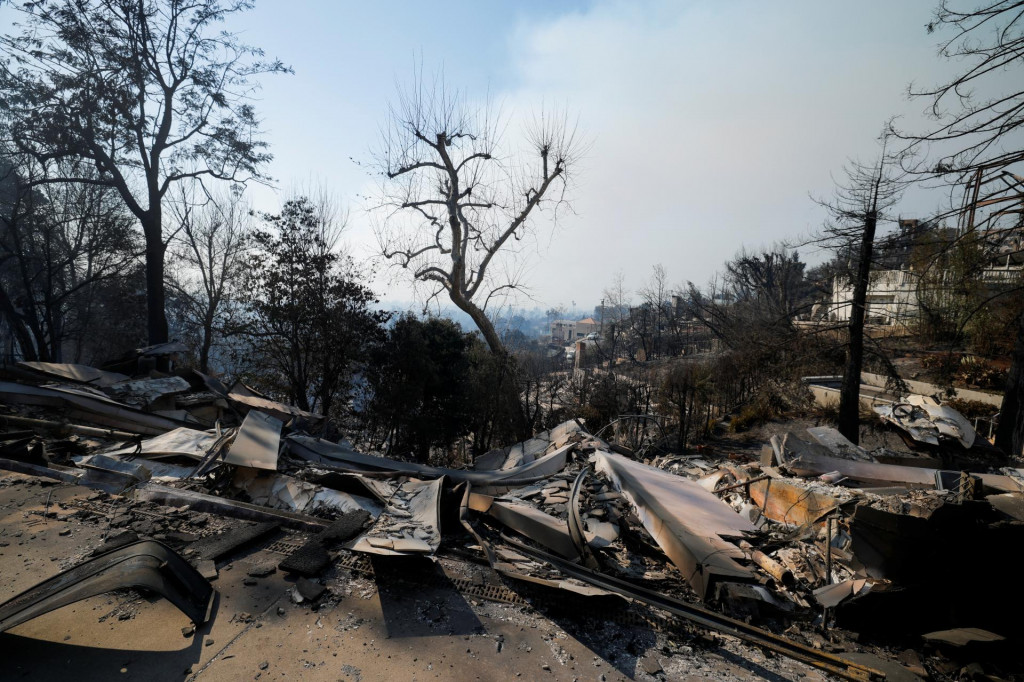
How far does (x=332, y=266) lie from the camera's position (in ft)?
40.6

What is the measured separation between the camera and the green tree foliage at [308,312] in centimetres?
1218

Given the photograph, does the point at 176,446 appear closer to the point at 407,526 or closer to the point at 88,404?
the point at 88,404

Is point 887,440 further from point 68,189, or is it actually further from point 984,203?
point 68,189

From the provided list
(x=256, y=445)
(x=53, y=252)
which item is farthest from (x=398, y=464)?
(x=53, y=252)

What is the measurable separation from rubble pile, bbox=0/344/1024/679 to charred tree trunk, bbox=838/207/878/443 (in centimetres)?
377

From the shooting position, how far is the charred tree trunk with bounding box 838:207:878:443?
931 cm

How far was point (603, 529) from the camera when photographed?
4.26 m

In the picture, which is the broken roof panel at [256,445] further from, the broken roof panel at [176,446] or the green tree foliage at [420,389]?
the green tree foliage at [420,389]

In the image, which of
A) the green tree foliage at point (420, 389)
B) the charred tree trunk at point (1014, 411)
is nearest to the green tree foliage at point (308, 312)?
the green tree foliage at point (420, 389)

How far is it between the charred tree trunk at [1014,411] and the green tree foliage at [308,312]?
12.2 metres

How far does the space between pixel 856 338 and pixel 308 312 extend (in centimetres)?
1213

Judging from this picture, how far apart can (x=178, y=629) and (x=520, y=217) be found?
13.2 metres

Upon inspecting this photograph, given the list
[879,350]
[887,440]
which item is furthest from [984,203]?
[887,440]

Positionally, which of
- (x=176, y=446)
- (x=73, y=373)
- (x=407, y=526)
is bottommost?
(x=407, y=526)
